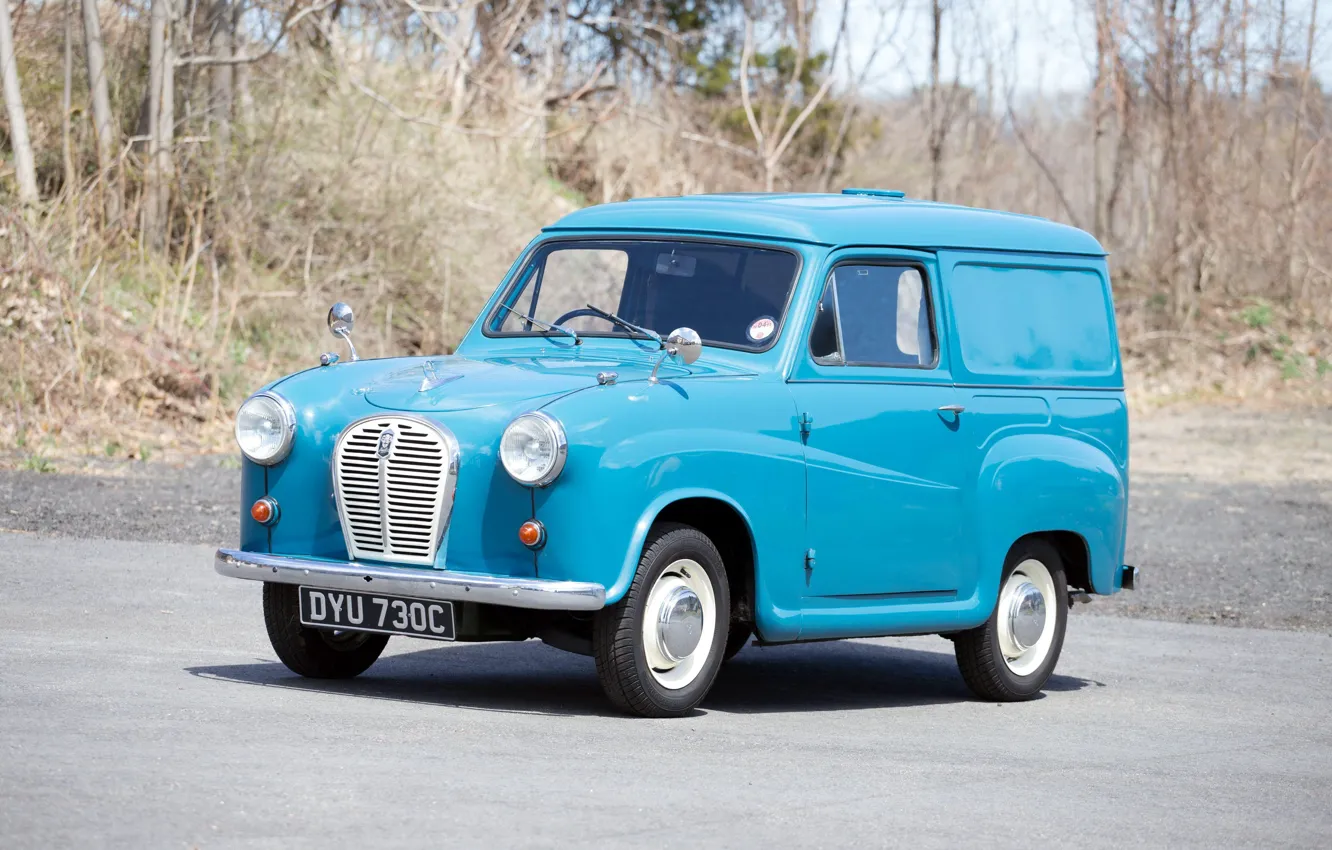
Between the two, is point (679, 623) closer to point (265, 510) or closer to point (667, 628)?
point (667, 628)

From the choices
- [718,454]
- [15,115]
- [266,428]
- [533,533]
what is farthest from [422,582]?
[15,115]

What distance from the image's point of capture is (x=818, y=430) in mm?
7891

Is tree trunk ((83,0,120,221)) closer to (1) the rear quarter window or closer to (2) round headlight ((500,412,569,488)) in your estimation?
(1) the rear quarter window

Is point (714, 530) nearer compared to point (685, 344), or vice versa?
point (685, 344)

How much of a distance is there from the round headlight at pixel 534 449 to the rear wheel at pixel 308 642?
128 cm

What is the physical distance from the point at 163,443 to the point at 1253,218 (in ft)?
60.9

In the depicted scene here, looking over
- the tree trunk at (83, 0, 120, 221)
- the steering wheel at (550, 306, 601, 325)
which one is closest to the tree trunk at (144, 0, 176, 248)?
the tree trunk at (83, 0, 120, 221)

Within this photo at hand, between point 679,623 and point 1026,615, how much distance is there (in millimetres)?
2381

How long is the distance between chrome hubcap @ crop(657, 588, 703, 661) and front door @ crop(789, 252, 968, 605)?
2.24 feet

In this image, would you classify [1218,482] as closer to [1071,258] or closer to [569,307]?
[1071,258]

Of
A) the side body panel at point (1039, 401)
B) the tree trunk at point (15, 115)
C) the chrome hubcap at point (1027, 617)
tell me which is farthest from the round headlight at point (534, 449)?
the tree trunk at point (15, 115)

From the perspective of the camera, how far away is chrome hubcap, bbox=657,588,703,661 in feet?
23.8

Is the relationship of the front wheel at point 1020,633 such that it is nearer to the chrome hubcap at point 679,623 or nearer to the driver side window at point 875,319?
the driver side window at point 875,319

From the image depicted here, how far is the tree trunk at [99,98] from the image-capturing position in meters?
20.2
